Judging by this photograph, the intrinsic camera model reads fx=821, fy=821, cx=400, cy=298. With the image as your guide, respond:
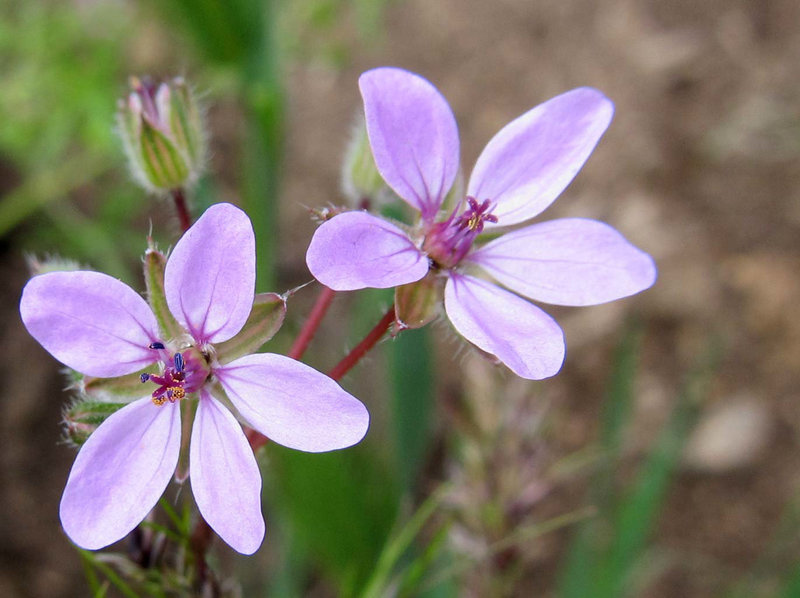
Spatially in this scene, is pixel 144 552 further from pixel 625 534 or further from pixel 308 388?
pixel 625 534

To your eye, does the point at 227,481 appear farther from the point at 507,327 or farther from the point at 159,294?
the point at 507,327

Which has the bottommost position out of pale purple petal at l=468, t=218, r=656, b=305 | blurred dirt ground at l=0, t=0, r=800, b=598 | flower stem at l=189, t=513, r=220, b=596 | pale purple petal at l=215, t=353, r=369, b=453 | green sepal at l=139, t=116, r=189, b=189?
blurred dirt ground at l=0, t=0, r=800, b=598

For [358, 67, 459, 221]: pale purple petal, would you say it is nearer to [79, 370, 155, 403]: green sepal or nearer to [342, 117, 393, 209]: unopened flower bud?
[342, 117, 393, 209]: unopened flower bud

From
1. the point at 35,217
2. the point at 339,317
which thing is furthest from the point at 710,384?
the point at 35,217

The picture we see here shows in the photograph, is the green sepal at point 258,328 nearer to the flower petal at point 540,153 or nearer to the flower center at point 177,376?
the flower center at point 177,376

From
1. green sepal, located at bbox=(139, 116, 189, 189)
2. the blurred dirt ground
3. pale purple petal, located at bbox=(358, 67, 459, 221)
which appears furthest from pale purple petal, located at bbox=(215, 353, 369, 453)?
the blurred dirt ground

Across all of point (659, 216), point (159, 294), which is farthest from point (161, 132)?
point (659, 216)

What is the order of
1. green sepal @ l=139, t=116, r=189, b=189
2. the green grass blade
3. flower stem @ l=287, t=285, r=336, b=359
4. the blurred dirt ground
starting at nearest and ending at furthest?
1. flower stem @ l=287, t=285, r=336, b=359
2. green sepal @ l=139, t=116, r=189, b=189
3. the green grass blade
4. the blurred dirt ground
